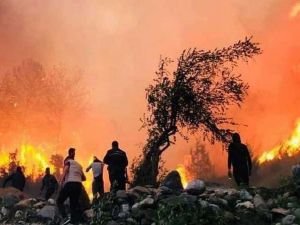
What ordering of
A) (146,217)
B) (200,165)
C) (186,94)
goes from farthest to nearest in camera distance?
(200,165), (186,94), (146,217)

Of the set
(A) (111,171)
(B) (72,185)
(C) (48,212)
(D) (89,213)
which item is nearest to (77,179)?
(B) (72,185)

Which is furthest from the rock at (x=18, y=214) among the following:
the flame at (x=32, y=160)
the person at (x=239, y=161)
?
the flame at (x=32, y=160)

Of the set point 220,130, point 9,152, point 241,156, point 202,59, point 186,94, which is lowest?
point 241,156

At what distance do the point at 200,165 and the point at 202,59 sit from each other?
34.7 metres

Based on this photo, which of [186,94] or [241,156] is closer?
[241,156]

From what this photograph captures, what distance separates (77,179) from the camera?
1680cm

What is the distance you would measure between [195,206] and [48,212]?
283 inches

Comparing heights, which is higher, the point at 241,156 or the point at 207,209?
the point at 241,156

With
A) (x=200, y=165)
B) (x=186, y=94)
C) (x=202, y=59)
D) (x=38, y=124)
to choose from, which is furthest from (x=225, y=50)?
(x=38, y=124)

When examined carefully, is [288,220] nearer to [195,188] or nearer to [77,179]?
[195,188]

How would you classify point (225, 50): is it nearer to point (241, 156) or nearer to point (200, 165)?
point (241, 156)

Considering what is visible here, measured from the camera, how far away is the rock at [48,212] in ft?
62.4

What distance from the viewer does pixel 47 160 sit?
69.8 metres

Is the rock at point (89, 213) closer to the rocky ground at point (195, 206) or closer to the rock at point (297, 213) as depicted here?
the rocky ground at point (195, 206)
